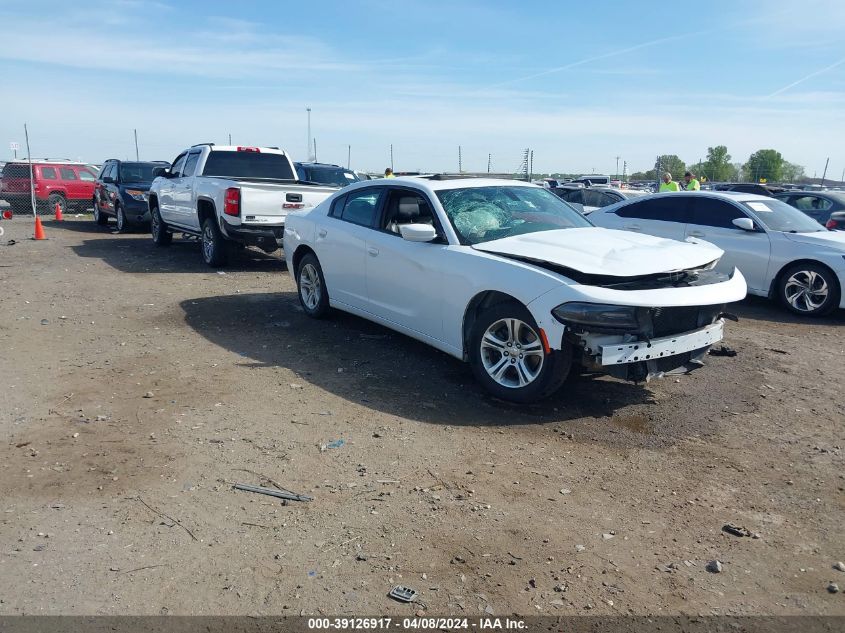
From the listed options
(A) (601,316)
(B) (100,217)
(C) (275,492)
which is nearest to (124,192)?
(B) (100,217)

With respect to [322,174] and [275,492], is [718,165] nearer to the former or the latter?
[322,174]

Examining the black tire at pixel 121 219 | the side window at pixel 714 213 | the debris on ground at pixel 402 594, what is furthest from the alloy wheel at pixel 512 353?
the black tire at pixel 121 219

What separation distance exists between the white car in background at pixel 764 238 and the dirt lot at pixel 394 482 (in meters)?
2.12

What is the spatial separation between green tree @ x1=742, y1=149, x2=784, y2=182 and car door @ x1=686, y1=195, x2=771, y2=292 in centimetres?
3122

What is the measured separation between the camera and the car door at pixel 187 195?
40.4 ft

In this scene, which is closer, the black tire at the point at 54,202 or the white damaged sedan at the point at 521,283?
the white damaged sedan at the point at 521,283

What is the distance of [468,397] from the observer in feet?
18.7

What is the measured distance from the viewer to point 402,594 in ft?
10.4

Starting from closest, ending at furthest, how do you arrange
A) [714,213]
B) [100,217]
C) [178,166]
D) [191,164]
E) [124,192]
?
[714,213] < [191,164] < [178,166] < [124,192] < [100,217]

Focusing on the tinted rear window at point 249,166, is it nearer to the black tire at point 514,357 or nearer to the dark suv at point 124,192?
the dark suv at point 124,192

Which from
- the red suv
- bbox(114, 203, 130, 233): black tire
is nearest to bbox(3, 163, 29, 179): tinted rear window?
the red suv

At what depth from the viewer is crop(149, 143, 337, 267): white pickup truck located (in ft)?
36.0

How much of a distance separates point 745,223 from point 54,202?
68.9ft

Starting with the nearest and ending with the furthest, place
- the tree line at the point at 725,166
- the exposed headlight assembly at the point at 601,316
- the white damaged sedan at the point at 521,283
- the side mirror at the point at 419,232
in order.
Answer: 1. the exposed headlight assembly at the point at 601,316
2. the white damaged sedan at the point at 521,283
3. the side mirror at the point at 419,232
4. the tree line at the point at 725,166
